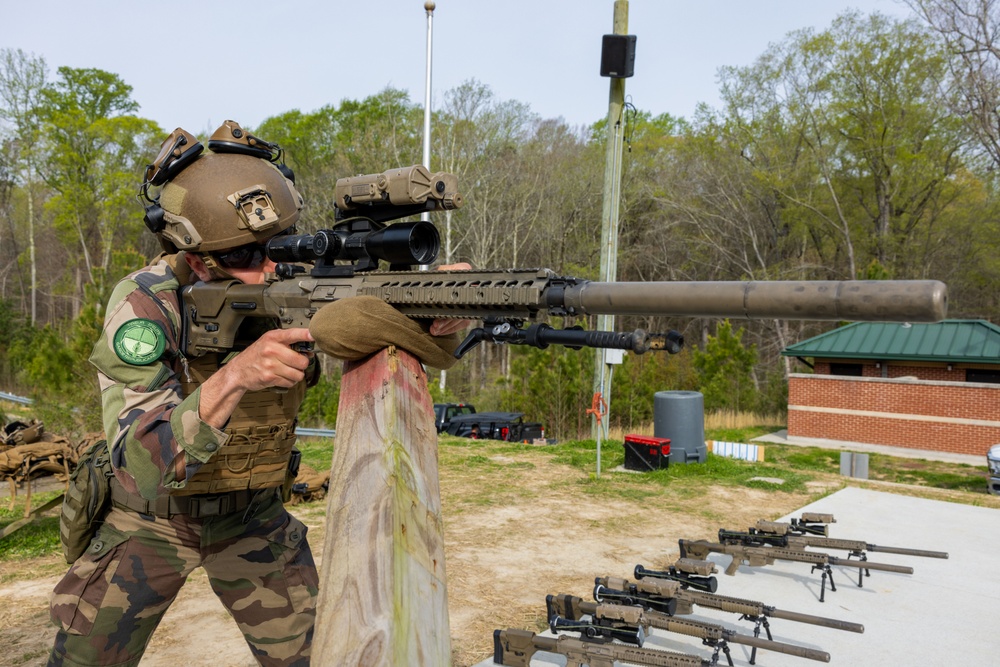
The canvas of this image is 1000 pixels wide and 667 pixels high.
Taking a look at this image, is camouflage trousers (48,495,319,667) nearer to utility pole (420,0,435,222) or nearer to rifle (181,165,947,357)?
rifle (181,165,947,357)

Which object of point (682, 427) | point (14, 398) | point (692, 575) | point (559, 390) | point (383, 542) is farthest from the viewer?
point (14, 398)

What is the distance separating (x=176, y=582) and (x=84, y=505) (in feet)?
1.60

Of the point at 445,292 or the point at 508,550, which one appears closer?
the point at 445,292

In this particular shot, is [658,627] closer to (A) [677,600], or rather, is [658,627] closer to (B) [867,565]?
(A) [677,600]

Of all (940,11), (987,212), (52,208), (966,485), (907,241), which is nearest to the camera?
(966,485)

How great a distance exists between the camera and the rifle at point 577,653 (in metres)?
4.02

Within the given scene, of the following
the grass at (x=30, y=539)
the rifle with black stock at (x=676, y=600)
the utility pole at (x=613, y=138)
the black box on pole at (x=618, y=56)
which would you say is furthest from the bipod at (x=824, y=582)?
the black box on pole at (x=618, y=56)

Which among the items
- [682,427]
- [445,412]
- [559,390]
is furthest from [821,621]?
[559,390]

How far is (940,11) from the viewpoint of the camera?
2483cm

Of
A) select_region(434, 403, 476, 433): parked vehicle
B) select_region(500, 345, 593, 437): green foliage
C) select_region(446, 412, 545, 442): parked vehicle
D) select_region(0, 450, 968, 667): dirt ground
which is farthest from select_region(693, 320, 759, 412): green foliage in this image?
select_region(0, 450, 968, 667): dirt ground

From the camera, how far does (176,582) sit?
113 inches

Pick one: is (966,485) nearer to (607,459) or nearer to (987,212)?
(607,459)

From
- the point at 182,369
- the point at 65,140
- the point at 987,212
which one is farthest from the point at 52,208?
the point at 987,212

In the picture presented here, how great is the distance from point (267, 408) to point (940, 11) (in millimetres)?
30091
